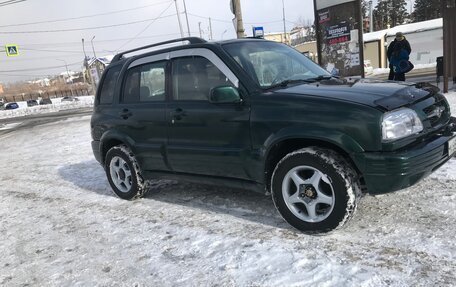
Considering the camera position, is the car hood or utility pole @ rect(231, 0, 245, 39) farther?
utility pole @ rect(231, 0, 245, 39)

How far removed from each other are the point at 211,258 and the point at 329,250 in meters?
1.00

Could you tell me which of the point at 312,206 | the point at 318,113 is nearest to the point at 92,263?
the point at 312,206

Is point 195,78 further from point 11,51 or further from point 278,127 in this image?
point 11,51

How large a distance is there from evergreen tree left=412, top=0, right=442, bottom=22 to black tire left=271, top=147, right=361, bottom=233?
219 ft

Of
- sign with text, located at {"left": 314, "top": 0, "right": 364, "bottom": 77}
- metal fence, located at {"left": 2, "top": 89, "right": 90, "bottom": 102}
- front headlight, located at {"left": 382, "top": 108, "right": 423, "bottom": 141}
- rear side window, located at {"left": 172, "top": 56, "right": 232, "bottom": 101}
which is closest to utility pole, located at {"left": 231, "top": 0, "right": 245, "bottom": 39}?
sign with text, located at {"left": 314, "top": 0, "right": 364, "bottom": 77}

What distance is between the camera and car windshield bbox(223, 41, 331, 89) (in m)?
4.11

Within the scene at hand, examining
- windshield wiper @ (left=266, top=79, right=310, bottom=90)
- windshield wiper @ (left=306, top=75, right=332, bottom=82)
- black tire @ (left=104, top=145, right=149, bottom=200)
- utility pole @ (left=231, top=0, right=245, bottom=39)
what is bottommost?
black tire @ (left=104, top=145, right=149, bottom=200)

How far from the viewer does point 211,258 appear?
3543 mm

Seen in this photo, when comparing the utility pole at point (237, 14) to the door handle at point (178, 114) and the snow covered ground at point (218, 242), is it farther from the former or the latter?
the door handle at point (178, 114)

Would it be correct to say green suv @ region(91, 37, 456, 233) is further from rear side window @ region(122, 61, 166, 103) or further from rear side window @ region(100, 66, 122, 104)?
rear side window @ region(100, 66, 122, 104)

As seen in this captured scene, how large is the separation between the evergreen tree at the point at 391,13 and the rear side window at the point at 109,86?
78445mm

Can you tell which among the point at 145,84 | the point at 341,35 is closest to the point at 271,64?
the point at 145,84

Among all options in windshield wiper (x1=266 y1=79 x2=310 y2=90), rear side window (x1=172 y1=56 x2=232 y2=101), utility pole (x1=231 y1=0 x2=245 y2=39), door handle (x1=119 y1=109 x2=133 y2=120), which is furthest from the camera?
utility pole (x1=231 y1=0 x2=245 y2=39)

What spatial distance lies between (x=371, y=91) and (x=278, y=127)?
86 centimetres
